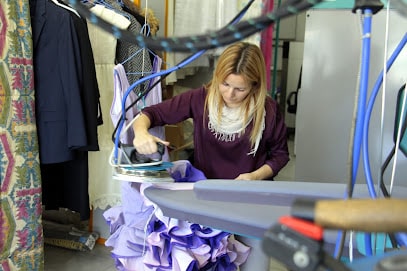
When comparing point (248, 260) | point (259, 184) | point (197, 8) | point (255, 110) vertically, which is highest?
point (197, 8)

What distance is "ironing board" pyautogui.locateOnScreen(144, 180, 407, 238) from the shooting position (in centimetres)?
64

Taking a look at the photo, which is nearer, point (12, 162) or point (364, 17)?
point (364, 17)

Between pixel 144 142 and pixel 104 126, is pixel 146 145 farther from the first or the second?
pixel 104 126

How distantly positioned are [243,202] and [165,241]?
1.21 feet

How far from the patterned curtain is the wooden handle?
50.4 inches

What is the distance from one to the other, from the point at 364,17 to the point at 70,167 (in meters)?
1.49

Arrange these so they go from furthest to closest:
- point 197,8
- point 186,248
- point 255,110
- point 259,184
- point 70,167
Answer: point 197,8, point 70,167, point 255,110, point 186,248, point 259,184

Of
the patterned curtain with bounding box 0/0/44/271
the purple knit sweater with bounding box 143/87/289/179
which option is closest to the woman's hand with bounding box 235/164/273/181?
the purple knit sweater with bounding box 143/87/289/179

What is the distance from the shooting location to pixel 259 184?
745 mm

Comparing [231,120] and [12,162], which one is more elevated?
[231,120]

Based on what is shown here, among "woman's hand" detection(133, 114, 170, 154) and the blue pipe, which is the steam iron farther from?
the blue pipe

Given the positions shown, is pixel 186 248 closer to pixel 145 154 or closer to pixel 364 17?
pixel 145 154

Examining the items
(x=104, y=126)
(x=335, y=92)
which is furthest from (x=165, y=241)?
(x=335, y=92)

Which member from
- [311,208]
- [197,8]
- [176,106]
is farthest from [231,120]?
[197,8]
